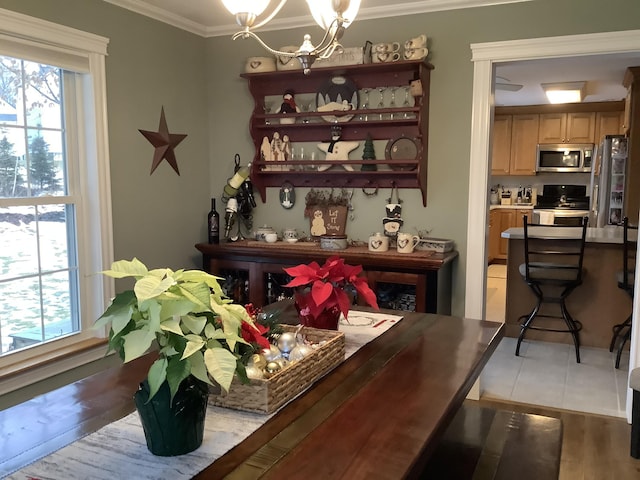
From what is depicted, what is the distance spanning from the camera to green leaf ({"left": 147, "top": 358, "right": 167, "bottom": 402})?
1146 millimetres

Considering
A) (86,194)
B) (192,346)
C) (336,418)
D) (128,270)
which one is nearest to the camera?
(192,346)

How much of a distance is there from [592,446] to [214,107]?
306 cm

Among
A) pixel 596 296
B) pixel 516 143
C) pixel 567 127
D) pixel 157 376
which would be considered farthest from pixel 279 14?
pixel 567 127

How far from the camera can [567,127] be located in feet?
25.5

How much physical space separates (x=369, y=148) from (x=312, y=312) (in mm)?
1815

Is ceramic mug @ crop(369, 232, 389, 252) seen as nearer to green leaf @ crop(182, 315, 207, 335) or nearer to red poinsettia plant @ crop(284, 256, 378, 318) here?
red poinsettia plant @ crop(284, 256, 378, 318)

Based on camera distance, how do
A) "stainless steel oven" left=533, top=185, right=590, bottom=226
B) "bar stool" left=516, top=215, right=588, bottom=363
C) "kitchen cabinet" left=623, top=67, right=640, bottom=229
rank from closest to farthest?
"bar stool" left=516, top=215, right=588, bottom=363 → "kitchen cabinet" left=623, top=67, right=640, bottom=229 → "stainless steel oven" left=533, top=185, right=590, bottom=226

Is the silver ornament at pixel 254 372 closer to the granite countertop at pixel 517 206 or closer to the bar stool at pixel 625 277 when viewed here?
the bar stool at pixel 625 277

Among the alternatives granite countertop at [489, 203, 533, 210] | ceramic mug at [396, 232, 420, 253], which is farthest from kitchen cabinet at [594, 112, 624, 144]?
ceramic mug at [396, 232, 420, 253]

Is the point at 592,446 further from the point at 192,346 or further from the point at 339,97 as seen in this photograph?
the point at 192,346

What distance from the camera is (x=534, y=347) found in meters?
4.52

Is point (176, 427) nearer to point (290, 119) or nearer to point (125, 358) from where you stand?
point (125, 358)

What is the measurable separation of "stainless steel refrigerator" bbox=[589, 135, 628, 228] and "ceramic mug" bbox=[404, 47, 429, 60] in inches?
142

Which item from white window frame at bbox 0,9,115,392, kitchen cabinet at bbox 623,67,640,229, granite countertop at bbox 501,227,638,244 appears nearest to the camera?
white window frame at bbox 0,9,115,392
